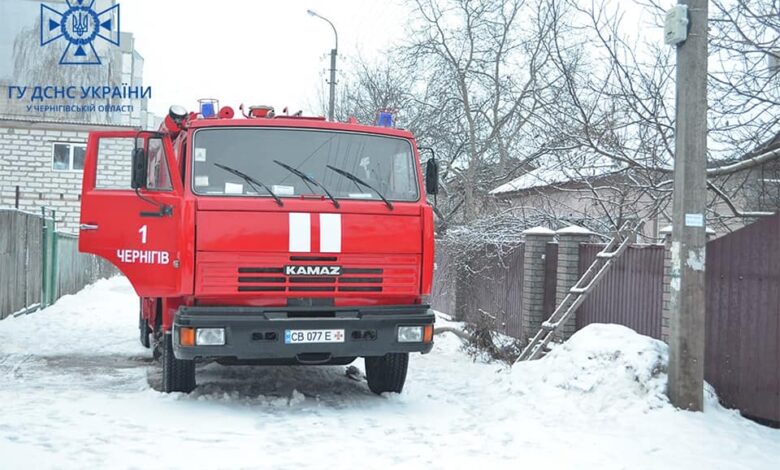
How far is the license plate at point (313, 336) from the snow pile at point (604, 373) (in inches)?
80.2

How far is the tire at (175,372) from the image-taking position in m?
7.64

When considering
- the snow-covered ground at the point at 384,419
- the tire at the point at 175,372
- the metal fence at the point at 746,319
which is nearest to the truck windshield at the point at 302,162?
the tire at the point at 175,372

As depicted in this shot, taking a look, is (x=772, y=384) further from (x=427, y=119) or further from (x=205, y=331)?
(x=427, y=119)

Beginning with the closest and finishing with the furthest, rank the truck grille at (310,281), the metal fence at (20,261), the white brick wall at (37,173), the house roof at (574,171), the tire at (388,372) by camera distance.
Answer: the truck grille at (310,281) < the tire at (388,372) < the house roof at (574,171) < the metal fence at (20,261) < the white brick wall at (37,173)

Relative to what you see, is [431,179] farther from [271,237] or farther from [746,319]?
[746,319]

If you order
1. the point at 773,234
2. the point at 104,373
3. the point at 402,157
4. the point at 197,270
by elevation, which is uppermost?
the point at 402,157

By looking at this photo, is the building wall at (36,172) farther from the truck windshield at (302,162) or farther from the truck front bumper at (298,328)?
the truck front bumper at (298,328)

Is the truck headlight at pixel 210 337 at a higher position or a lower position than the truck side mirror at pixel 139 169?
lower

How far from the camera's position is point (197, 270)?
691cm

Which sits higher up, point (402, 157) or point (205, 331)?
point (402, 157)

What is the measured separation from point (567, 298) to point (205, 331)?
4465mm

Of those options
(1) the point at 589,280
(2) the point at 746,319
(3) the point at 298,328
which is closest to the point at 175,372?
(3) the point at 298,328

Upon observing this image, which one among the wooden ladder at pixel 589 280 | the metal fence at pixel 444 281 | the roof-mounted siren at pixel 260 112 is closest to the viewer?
the roof-mounted siren at pixel 260 112

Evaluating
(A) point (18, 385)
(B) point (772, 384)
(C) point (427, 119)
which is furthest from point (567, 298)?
(C) point (427, 119)
